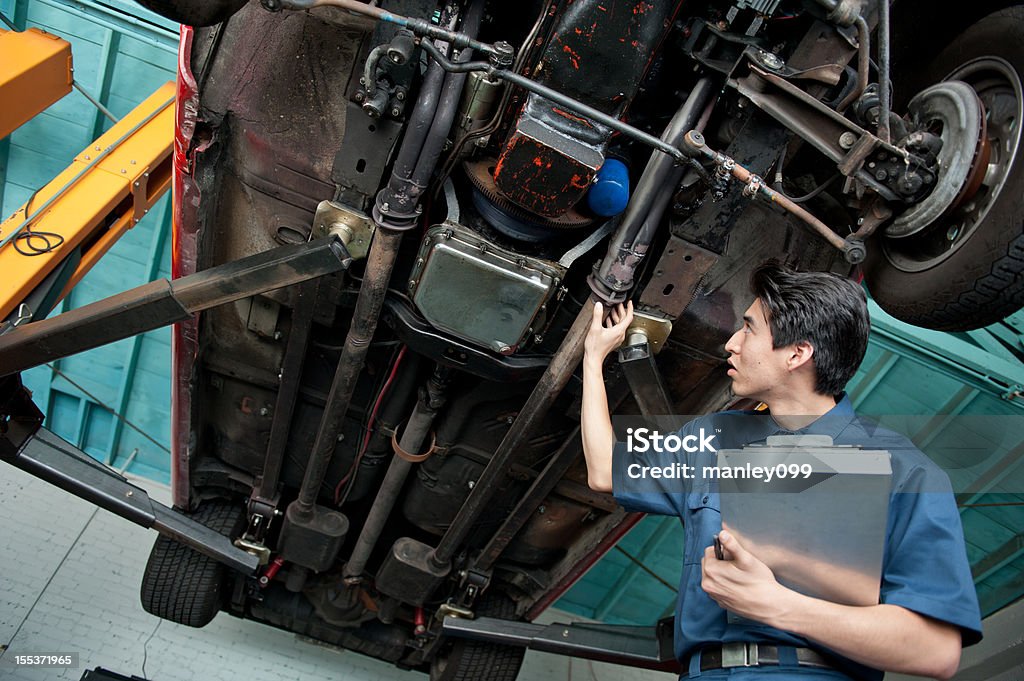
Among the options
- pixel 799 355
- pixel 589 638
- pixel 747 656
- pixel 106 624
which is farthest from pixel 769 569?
pixel 106 624

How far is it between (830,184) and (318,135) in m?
1.49

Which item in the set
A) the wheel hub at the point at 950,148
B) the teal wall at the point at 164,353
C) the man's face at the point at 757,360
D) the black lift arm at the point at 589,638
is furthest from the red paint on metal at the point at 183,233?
the teal wall at the point at 164,353

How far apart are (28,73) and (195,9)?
1318 mm

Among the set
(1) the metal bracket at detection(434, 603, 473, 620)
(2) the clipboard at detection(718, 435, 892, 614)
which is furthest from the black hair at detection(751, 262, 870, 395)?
(1) the metal bracket at detection(434, 603, 473, 620)

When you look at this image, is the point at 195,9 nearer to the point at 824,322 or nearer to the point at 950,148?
the point at 824,322

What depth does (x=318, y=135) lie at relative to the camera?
222cm

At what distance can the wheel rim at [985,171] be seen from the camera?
177 cm

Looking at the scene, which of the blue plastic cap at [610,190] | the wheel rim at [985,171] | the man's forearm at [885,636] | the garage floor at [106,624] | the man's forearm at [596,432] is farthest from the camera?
the garage floor at [106,624]

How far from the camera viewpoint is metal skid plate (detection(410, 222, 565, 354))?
7.08 feet

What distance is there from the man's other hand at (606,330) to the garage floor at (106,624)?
327 cm

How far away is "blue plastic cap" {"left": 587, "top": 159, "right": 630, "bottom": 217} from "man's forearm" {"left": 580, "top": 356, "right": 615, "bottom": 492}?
16.7 inches

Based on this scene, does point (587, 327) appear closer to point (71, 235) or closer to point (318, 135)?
point (318, 135)

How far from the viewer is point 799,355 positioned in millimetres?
1659

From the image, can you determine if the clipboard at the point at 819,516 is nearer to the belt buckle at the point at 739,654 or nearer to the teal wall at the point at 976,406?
the belt buckle at the point at 739,654
